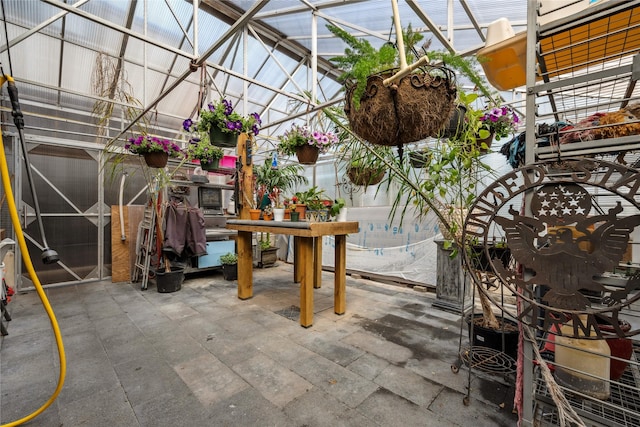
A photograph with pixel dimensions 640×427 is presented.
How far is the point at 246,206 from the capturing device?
3223 millimetres

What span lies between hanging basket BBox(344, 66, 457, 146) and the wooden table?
1.18 meters

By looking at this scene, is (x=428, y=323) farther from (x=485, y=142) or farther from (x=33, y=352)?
(x=33, y=352)

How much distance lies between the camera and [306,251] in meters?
2.30

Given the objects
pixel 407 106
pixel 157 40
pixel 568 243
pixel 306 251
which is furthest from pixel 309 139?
pixel 157 40

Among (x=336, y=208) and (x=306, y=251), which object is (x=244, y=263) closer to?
(x=306, y=251)

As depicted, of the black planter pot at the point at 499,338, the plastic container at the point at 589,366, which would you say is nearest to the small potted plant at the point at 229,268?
the black planter pot at the point at 499,338

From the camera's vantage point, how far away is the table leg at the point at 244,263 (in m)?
3.07

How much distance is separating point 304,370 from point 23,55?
5.15 metres

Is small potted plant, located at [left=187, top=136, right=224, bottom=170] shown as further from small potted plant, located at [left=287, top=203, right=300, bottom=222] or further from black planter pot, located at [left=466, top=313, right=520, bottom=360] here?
black planter pot, located at [left=466, top=313, right=520, bottom=360]

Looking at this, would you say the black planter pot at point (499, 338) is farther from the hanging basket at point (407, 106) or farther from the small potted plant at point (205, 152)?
the small potted plant at point (205, 152)

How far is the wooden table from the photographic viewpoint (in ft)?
7.57

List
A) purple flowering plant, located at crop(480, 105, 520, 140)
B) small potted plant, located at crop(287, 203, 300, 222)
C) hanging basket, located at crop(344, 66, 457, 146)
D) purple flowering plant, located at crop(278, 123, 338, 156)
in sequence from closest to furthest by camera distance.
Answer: hanging basket, located at crop(344, 66, 457, 146)
purple flowering plant, located at crop(480, 105, 520, 140)
purple flowering plant, located at crop(278, 123, 338, 156)
small potted plant, located at crop(287, 203, 300, 222)

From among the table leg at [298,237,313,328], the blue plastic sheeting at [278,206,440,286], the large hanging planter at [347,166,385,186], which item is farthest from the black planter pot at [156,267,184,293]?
the large hanging planter at [347,166,385,186]

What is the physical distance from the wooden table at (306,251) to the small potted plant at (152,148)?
0.94 m
